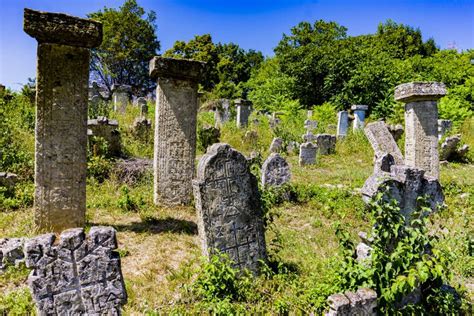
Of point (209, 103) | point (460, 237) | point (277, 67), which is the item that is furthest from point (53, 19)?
point (277, 67)

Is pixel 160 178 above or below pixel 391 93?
below

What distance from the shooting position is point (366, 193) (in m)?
3.08

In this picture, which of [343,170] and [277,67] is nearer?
A: [343,170]

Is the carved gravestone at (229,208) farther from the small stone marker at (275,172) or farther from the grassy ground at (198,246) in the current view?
the small stone marker at (275,172)

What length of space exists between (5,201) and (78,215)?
1.84 m

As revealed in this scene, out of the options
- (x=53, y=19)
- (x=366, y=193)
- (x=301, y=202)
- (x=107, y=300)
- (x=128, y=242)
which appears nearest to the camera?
(x=107, y=300)

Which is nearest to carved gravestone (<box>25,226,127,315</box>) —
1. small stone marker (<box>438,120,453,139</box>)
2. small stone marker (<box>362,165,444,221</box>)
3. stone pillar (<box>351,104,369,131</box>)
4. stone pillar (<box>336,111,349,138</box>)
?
small stone marker (<box>362,165,444,221</box>)

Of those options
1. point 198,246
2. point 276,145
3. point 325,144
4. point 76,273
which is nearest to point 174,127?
point 198,246

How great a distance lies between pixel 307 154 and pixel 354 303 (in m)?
8.75

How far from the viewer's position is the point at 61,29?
14.1 feet

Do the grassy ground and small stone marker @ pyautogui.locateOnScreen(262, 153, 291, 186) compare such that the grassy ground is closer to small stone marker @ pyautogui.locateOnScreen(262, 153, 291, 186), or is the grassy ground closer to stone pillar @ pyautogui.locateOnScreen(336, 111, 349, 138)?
small stone marker @ pyautogui.locateOnScreen(262, 153, 291, 186)

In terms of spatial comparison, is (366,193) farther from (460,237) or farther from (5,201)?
(5,201)

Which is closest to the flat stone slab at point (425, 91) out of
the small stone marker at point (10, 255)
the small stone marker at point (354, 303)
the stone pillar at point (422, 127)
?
the stone pillar at point (422, 127)

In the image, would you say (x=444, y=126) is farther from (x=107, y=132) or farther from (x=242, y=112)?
(x=107, y=132)
